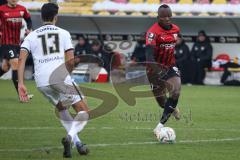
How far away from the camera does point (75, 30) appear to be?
31453 millimetres

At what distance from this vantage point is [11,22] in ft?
63.8

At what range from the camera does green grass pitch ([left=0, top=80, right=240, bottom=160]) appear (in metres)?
10.8

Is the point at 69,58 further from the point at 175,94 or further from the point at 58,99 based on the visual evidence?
the point at 175,94

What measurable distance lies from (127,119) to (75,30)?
15908 millimetres

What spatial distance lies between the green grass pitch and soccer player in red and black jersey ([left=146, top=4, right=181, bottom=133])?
658mm

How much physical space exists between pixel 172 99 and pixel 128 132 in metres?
1.06

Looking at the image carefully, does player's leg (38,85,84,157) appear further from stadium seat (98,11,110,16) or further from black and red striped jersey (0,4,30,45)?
stadium seat (98,11,110,16)

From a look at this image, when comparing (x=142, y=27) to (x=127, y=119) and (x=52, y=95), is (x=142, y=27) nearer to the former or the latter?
(x=127, y=119)

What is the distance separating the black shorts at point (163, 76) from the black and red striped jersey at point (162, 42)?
13cm

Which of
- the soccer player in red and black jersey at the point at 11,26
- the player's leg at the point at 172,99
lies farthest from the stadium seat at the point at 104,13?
the player's leg at the point at 172,99

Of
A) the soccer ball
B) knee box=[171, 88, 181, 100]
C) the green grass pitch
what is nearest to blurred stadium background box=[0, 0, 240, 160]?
the green grass pitch

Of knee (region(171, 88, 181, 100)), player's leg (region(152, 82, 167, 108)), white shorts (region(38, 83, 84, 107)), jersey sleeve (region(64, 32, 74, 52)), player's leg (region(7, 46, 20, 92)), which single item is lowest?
player's leg (region(7, 46, 20, 92))

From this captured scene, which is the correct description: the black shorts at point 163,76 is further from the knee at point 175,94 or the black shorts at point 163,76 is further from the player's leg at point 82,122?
the player's leg at point 82,122

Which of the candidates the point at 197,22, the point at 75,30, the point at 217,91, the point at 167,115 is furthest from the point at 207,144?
the point at 75,30
